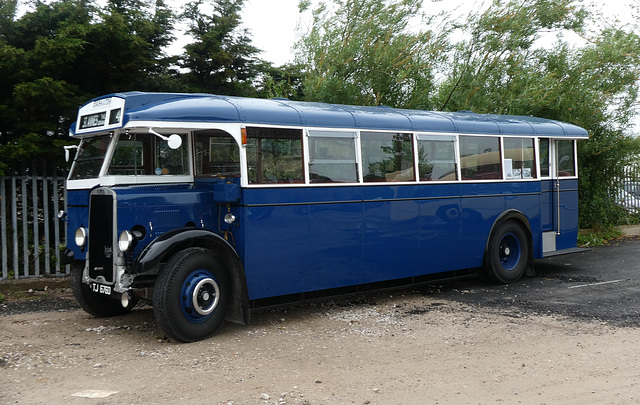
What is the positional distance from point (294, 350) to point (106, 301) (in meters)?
2.86

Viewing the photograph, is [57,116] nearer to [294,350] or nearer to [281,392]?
[294,350]

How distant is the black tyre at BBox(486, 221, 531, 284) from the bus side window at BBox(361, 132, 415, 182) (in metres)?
2.12

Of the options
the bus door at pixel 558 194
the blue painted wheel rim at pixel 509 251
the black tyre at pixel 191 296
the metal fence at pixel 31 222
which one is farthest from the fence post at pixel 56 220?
the bus door at pixel 558 194

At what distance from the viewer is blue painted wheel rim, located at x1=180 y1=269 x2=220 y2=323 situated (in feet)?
21.1

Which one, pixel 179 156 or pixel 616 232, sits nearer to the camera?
pixel 179 156

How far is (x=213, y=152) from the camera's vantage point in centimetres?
746

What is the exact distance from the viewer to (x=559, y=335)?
6.60 m

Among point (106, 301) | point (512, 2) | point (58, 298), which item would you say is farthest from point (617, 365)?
point (512, 2)

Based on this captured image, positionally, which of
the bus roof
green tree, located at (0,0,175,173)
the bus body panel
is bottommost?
the bus body panel

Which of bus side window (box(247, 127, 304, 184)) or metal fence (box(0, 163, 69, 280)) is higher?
bus side window (box(247, 127, 304, 184))

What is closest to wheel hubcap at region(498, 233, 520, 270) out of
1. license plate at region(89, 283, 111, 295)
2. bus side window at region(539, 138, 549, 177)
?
bus side window at region(539, 138, 549, 177)

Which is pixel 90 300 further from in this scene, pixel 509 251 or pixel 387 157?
pixel 509 251

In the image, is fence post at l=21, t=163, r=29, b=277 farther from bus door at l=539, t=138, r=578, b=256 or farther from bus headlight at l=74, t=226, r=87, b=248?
bus door at l=539, t=138, r=578, b=256

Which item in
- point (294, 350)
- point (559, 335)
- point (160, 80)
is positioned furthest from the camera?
point (160, 80)
